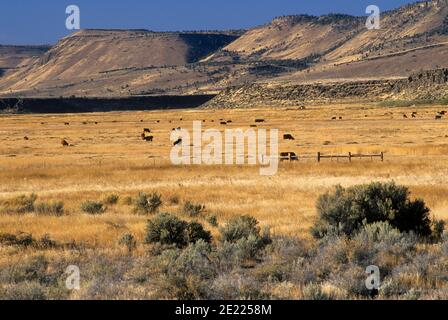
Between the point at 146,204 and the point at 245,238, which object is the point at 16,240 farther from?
the point at 146,204

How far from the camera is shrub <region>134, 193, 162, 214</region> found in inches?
859

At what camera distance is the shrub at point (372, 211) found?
15.5 meters

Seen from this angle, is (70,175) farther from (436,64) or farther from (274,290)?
(436,64)

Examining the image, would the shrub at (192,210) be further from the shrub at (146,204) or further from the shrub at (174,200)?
the shrub at (174,200)

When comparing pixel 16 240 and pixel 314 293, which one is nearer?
pixel 314 293

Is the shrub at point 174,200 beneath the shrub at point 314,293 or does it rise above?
beneath

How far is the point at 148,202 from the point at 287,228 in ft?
19.9

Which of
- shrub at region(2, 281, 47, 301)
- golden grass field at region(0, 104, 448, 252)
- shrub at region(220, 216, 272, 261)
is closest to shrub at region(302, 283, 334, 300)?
shrub at region(220, 216, 272, 261)

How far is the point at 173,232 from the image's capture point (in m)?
15.2

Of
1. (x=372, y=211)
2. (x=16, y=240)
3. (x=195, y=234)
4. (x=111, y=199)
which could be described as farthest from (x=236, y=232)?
(x=111, y=199)

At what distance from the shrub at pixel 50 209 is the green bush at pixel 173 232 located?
698 centimetres

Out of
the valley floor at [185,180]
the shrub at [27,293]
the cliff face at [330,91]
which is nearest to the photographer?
the shrub at [27,293]

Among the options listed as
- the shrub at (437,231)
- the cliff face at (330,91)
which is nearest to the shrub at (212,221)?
the shrub at (437,231)

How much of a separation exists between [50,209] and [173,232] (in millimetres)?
7685
